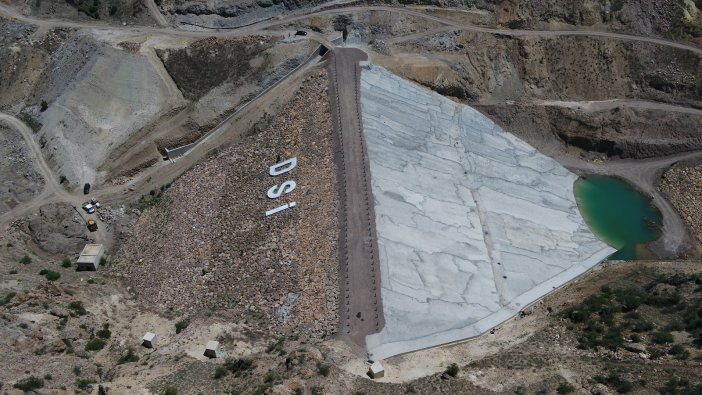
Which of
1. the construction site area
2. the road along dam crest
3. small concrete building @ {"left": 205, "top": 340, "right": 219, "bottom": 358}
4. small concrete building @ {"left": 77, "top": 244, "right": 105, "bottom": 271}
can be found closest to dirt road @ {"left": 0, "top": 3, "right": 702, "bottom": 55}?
the construction site area

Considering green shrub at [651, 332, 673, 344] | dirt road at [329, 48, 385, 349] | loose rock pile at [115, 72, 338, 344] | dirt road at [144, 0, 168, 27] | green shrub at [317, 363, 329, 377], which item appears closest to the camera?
green shrub at [317, 363, 329, 377]

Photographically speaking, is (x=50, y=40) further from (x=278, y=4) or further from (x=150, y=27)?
(x=278, y=4)

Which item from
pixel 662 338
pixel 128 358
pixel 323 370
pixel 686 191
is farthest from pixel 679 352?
pixel 128 358

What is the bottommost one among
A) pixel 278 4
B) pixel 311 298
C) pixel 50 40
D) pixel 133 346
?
pixel 133 346

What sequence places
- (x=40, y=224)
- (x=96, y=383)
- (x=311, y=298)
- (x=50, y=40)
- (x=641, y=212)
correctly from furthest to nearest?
(x=50, y=40)
(x=641, y=212)
(x=40, y=224)
(x=311, y=298)
(x=96, y=383)

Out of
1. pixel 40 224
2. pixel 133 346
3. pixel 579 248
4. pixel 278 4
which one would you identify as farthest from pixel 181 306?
pixel 278 4

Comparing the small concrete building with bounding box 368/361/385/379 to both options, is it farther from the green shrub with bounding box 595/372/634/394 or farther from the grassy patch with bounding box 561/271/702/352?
the grassy patch with bounding box 561/271/702/352

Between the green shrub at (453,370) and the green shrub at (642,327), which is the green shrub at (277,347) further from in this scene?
the green shrub at (642,327)
